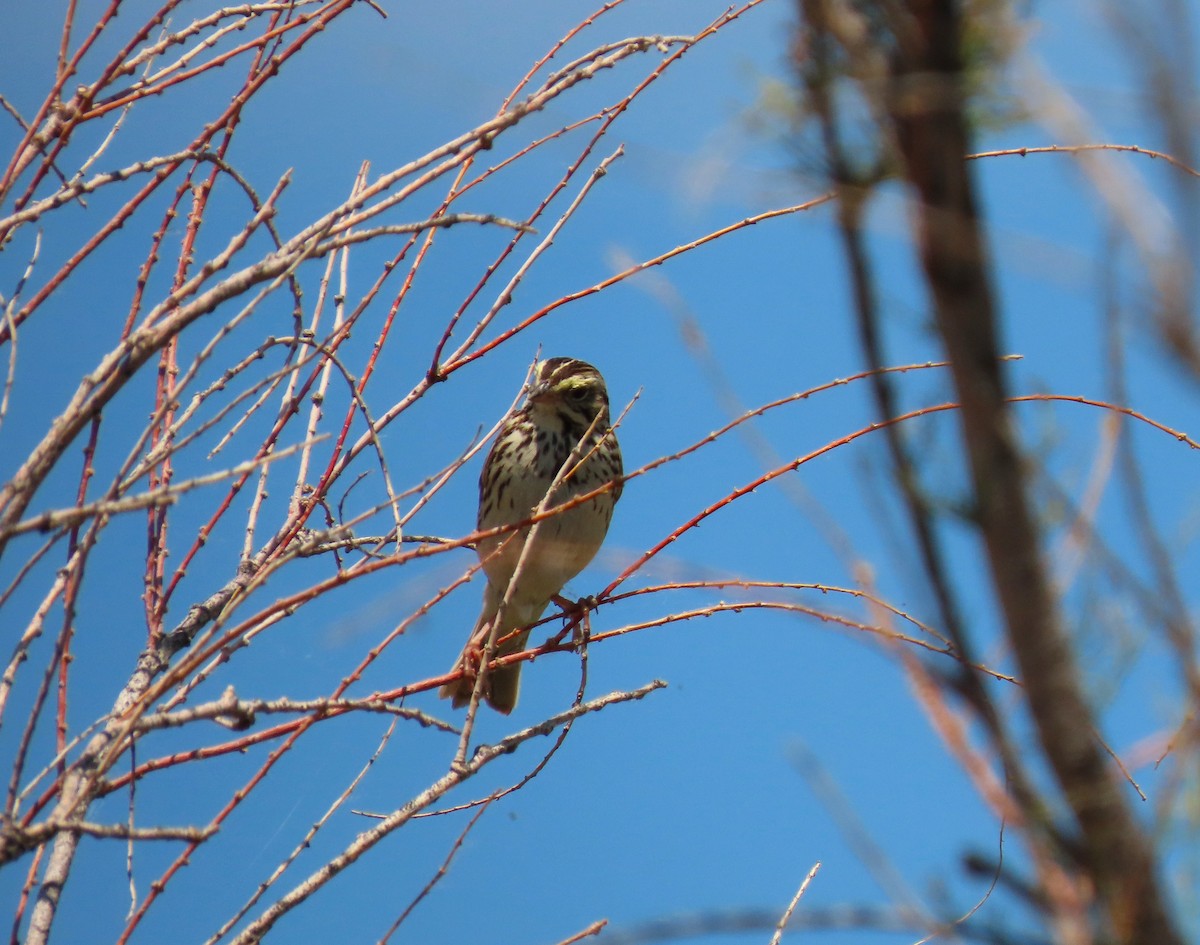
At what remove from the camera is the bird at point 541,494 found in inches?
201

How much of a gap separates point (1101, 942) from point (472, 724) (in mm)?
1742

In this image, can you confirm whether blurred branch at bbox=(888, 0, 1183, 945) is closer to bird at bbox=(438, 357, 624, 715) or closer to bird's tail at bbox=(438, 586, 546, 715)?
bird at bbox=(438, 357, 624, 715)

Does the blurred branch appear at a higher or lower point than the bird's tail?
lower

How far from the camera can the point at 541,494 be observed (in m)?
5.20

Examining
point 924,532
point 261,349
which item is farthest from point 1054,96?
point 261,349

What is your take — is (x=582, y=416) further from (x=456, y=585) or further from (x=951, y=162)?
(x=951, y=162)

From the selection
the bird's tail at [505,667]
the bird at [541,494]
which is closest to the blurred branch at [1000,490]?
the bird at [541,494]

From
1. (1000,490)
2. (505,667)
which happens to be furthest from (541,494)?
(1000,490)

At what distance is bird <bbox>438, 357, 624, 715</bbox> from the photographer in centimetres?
510

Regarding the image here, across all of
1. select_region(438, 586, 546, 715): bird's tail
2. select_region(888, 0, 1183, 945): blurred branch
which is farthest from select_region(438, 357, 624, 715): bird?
select_region(888, 0, 1183, 945): blurred branch

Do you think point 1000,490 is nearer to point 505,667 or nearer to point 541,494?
point 541,494

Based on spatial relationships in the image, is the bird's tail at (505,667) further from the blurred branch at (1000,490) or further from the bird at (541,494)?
the blurred branch at (1000,490)

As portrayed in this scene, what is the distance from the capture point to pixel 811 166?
110cm

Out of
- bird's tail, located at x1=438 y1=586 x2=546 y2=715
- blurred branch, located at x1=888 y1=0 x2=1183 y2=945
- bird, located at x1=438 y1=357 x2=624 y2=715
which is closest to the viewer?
blurred branch, located at x1=888 y1=0 x2=1183 y2=945
